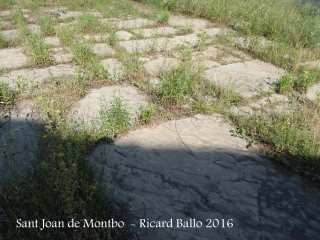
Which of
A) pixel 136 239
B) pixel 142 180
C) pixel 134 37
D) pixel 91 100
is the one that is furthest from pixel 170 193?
pixel 134 37

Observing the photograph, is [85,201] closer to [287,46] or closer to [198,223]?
[198,223]

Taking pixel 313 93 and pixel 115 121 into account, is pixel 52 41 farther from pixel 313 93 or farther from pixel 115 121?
pixel 313 93

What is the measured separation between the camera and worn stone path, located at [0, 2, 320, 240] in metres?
2.29

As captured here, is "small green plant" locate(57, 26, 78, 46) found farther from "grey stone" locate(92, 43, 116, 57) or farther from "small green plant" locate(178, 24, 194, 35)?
"small green plant" locate(178, 24, 194, 35)

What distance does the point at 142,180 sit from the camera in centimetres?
255

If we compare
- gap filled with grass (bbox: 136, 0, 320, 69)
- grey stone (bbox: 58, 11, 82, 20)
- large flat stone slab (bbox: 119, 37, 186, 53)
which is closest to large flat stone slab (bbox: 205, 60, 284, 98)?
gap filled with grass (bbox: 136, 0, 320, 69)

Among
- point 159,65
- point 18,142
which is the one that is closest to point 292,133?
point 159,65

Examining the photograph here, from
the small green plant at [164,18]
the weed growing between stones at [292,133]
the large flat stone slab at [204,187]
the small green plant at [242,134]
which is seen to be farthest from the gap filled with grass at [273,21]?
the large flat stone slab at [204,187]

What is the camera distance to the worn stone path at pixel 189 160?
2293 mm

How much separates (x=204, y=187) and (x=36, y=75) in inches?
100

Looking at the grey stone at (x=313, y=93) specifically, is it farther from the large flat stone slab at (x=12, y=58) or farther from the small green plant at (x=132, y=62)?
the large flat stone slab at (x=12, y=58)

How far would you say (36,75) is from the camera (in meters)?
4.09

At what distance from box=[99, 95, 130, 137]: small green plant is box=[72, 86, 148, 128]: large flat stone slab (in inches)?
3.0

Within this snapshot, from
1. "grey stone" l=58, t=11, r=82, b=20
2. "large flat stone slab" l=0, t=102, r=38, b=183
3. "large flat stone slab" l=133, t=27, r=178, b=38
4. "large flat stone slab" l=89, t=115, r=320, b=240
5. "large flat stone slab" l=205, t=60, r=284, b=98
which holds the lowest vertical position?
"large flat stone slab" l=89, t=115, r=320, b=240
